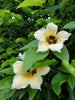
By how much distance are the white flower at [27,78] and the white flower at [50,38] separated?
82 millimetres

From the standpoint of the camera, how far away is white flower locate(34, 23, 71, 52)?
23.6 inches

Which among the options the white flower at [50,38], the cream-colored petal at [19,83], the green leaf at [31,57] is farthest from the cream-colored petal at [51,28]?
the cream-colored petal at [19,83]

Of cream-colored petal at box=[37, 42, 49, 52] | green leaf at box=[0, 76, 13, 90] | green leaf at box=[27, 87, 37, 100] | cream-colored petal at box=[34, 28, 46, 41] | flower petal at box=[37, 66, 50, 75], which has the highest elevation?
cream-colored petal at box=[34, 28, 46, 41]

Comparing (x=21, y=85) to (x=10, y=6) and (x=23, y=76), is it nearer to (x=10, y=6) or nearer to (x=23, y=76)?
(x=23, y=76)

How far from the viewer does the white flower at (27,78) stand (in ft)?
2.02

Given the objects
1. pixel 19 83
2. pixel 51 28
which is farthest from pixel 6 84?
pixel 51 28

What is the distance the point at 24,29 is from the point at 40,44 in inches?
17.0

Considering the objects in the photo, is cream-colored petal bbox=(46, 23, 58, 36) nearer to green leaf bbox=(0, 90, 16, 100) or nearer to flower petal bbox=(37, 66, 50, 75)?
flower petal bbox=(37, 66, 50, 75)

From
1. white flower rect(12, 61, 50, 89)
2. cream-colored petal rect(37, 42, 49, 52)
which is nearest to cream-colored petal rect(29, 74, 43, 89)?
white flower rect(12, 61, 50, 89)

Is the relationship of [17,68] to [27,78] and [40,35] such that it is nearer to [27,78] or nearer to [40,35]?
[27,78]

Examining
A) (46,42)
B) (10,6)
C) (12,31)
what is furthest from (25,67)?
(10,6)

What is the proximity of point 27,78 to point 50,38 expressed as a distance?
19cm

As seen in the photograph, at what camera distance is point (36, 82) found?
2.02 feet

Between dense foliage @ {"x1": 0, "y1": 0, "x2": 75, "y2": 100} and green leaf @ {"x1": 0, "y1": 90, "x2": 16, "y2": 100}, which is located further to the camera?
green leaf @ {"x1": 0, "y1": 90, "x2": 16, "y2": 100}
